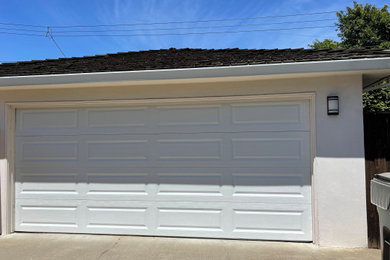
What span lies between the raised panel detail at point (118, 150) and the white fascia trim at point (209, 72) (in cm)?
113

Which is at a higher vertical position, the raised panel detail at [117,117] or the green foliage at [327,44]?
the green foliage at [327,44]

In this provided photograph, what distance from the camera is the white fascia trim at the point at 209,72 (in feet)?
13.0

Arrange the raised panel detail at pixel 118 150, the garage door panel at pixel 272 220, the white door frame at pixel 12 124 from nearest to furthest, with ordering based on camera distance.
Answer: the garage door panel at pixel 272 220 < the white door frame at pixel 12 124 < the raised panel detail at pixel 118 150

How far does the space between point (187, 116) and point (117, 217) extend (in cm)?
211

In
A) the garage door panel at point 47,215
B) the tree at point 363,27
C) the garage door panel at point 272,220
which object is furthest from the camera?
the tree at point 363,27

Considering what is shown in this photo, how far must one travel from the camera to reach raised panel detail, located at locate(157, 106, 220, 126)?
4824 millimetres

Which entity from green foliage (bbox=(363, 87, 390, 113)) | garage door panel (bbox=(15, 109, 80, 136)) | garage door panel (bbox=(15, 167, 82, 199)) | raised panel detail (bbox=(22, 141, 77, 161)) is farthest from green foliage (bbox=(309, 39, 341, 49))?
garage door panel (bbox=(15, 167, 82, 199))

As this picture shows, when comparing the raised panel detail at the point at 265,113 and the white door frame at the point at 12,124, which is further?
the white door frame at the point at 12,124

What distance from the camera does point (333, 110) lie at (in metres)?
4.30

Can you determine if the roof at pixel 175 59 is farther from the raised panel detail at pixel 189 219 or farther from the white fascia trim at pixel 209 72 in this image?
the raised panel detail at pixel 189 219

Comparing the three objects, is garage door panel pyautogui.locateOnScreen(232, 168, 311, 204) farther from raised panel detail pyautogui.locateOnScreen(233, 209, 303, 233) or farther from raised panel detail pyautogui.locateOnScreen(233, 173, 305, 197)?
raised panel detail pyautogui.locateOnScreen(233, 209, 303, 233)

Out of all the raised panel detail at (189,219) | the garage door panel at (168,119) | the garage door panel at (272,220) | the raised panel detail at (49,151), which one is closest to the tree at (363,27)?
the garage door panel at (168,119)

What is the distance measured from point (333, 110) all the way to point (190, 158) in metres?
2.32

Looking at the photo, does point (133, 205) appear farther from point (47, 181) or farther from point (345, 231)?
point (345, 231)
